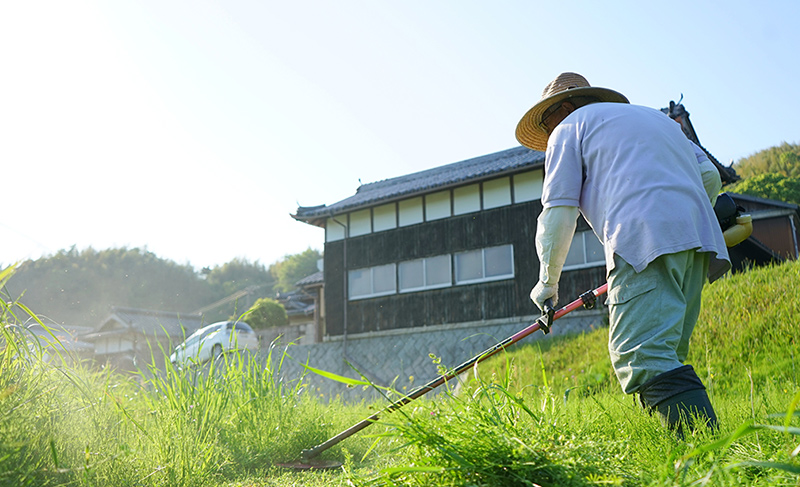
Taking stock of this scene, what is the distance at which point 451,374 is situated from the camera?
2072 mm

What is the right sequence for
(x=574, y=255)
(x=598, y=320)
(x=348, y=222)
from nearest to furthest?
(x=598, y=320) < (x=574, y=255) < (x=348, y=222)

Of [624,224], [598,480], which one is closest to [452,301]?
[624,224]

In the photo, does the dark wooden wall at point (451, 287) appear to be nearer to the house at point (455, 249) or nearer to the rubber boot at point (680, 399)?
the house at point (455, 249)

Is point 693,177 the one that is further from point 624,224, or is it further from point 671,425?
point 671,425

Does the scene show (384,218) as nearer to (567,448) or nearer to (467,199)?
(467,199)

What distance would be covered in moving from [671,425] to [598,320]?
11451mm

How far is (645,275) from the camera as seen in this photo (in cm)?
224

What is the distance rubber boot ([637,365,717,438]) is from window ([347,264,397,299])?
14495 mm

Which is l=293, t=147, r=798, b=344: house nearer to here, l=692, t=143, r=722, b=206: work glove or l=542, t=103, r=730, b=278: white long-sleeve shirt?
l=692, t=143, r=722, b=206: work glove

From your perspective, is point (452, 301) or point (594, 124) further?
point (452, 301)

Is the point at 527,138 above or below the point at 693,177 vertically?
above

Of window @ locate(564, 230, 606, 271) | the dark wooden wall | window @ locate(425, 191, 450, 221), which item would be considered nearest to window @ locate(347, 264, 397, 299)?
the dark wooden wall

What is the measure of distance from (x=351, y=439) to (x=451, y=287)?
476 inches

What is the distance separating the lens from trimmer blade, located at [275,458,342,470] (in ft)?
9.72
